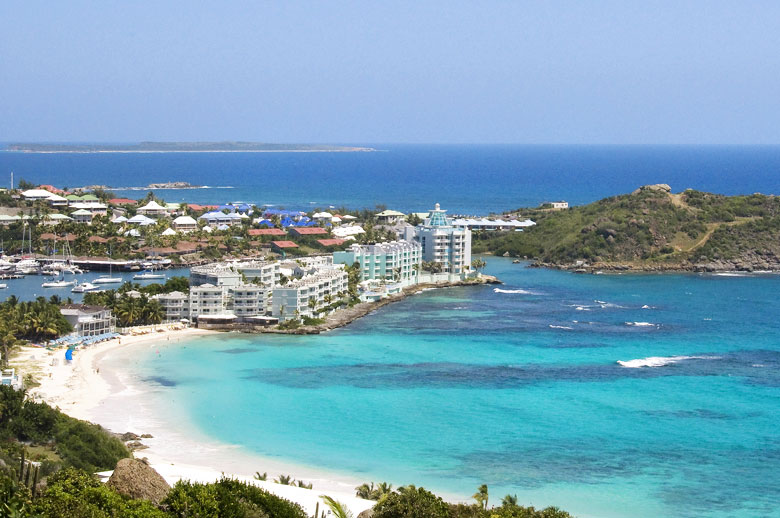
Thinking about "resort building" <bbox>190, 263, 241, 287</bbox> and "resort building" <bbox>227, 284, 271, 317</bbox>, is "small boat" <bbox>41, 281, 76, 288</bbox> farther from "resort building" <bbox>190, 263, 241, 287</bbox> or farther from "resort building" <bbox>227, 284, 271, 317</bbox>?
"resort building" <bbox>227, 284, 271, 317</bbox>

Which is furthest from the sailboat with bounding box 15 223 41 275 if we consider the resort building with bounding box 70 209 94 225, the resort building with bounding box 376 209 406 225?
the resort building with bounding box 376 209 406 225

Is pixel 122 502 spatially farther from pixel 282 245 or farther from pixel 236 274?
pixel 282 245

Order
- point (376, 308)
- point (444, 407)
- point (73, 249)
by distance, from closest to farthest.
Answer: point (444, 407)
point (376, 308)
point (73, 249)

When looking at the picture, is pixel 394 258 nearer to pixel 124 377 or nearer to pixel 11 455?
pixel 124 377

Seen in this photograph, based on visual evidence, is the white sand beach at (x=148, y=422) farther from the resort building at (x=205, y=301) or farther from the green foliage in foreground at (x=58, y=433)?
the resort building at (x=205, y=301)

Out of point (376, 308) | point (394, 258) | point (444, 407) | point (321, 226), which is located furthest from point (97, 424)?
point (321, 226)

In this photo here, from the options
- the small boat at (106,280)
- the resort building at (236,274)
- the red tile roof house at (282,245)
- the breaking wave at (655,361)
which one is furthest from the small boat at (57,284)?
the breaking wave at (655,361)
